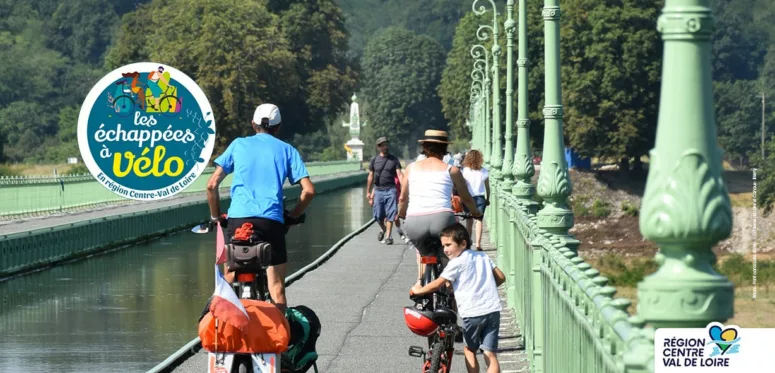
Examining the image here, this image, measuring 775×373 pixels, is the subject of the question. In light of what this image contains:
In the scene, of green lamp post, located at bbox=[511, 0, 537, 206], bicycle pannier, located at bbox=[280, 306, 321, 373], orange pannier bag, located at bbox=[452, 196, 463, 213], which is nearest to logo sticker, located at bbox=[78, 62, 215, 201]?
orange pannier bag, located at bbox=[452, 196, 463, 213]

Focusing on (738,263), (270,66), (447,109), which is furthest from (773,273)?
(447,109)

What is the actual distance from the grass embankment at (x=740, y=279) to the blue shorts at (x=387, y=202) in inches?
780

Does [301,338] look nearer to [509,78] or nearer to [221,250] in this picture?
[221,250]

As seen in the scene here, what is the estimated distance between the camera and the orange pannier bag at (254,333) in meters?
9.15

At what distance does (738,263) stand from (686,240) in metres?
65.3

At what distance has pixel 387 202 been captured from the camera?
2661cm

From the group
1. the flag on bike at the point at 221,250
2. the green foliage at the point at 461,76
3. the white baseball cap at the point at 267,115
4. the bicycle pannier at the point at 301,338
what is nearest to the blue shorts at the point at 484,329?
the bicycle pannier at the point at 301,338

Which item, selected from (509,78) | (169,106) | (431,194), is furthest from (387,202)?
(431,194)

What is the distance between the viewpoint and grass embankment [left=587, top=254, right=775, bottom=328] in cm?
5062

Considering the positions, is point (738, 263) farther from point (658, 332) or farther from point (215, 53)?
point (658, 332)

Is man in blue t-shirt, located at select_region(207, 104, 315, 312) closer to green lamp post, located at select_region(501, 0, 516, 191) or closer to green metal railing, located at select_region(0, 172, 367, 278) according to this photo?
green metal railing, located at select_region(0, 172, 367, 278)

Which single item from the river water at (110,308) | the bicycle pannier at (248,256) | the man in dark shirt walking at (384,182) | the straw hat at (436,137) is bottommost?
the river water at (110,308)

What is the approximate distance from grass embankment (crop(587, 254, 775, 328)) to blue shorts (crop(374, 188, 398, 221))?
1982 centimetres

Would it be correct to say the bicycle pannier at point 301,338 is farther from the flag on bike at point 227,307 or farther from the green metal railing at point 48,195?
the green metal railing at point 48,195
